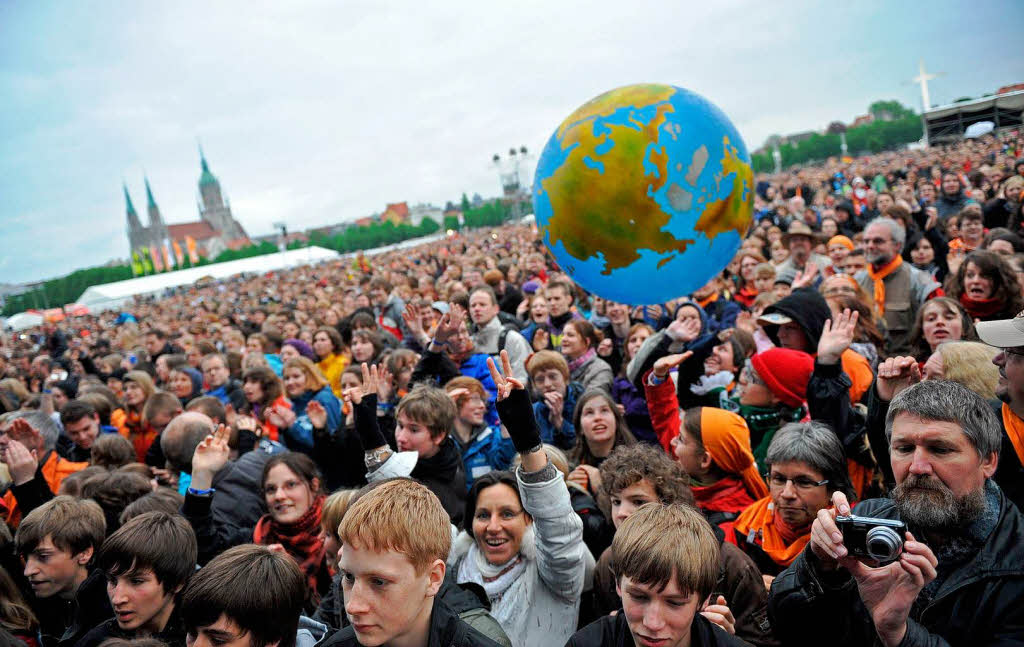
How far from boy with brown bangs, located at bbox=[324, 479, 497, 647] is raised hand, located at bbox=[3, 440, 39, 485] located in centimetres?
325

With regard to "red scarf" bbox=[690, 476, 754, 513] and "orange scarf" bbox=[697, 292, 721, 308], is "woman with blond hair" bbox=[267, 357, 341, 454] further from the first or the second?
"orange scarf" bbox=[697, 292, 721, 308]

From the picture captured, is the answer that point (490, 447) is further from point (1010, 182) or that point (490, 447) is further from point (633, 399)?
point (1010, 182)

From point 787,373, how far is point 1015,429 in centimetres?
134

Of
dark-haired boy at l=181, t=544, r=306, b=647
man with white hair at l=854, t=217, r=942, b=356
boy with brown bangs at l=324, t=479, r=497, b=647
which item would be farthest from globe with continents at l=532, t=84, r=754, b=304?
man with white hair at l=854, t=217, r=942, b=356

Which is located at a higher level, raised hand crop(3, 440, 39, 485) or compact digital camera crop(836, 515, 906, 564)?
raised hand crop(3, 440, 39, 485)

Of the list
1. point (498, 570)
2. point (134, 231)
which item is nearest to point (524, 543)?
point (498, 570)

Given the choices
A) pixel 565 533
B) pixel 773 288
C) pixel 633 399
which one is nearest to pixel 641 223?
pixel 565 533

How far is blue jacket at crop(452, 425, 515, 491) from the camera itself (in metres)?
4.41

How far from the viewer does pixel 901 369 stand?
115 inches

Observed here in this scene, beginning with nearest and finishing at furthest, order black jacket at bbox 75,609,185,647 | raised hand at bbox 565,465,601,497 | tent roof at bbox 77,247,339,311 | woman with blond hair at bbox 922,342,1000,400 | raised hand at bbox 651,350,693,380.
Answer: black jacket at bbox 75,609,185,647 → woman with blond hair at bbox 922,342,1000,400 → raised hand at bbox 565,465,601,497 → raised hand at bbox 651,350,693,380 → tent roof at bbox 77,247,339,311

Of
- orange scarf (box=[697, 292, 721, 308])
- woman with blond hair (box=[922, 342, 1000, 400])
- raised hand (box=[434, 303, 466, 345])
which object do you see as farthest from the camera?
orange scarf (box=[697, 292, 721, 308])

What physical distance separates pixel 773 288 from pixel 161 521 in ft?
20.8

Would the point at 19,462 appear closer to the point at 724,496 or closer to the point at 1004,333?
the point at 724,496

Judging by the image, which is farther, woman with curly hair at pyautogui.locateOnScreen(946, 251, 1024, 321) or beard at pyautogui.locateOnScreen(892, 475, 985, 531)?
woman with curly hair at pyautogui.locateOnScreen(946, 251, 1024, 321)
